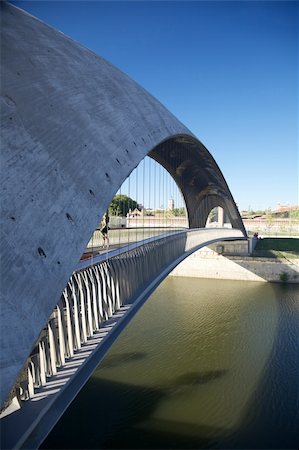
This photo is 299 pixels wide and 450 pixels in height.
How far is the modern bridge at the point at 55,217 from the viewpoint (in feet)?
12.5

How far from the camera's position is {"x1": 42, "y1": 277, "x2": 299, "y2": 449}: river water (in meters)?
9.34

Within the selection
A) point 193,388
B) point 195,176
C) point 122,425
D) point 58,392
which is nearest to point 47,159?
point 58,392

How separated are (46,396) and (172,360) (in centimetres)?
1043

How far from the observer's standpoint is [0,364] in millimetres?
3145

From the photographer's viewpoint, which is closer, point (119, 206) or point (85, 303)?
point (85, 303)

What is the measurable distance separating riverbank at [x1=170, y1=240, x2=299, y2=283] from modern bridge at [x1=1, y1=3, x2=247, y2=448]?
23.9m

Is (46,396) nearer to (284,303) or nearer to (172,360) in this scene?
(172,360)

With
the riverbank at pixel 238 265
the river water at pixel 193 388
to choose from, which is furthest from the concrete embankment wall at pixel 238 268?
the river water at pixel 193 388

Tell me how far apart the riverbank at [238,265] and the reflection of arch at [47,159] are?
974 inches

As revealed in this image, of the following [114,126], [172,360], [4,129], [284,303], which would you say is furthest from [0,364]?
[284,303]

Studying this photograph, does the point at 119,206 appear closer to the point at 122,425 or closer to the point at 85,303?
the point at 85,303

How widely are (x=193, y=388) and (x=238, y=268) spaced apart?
70.5 feet

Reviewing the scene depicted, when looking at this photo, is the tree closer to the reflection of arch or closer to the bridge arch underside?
the reflection of arch

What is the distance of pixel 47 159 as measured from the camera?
16.0 feet
